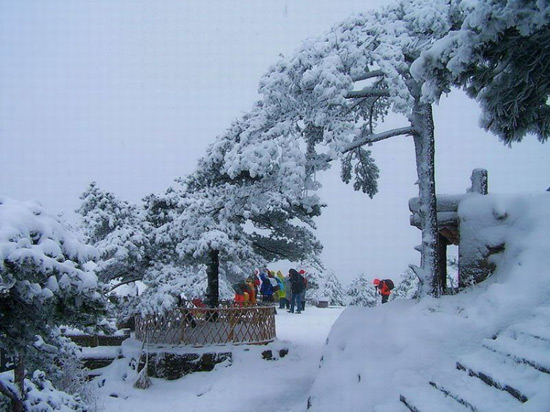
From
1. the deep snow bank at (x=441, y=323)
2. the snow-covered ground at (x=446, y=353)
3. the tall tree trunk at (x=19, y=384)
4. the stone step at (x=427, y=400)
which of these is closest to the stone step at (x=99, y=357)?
the snow-covered ground at (x=446, y=353)

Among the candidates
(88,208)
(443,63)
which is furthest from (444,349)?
(88,208)

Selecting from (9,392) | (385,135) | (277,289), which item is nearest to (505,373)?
(9,392)

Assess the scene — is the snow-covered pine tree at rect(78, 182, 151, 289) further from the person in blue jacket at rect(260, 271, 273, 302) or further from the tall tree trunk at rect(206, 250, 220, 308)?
the person in blue jacket at rect(260, 271, 273, 302)

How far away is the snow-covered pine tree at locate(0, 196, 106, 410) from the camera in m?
4.09

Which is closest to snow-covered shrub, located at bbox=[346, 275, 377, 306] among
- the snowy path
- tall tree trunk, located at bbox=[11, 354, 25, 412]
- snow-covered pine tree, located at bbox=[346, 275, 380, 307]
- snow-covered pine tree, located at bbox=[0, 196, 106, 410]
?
snow-covered pine tree, located at bbox=[346, 275, 380, 307]

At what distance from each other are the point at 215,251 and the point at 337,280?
24.6 meters

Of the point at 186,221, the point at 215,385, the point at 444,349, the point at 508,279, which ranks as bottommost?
the point at 215,385

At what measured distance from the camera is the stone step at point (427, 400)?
5102mm

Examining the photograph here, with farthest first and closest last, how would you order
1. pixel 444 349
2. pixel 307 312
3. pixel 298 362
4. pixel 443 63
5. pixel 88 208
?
pixel 307 312
pixel 88 208
pixel 298 362
pixel 444 349
pixel 443 63

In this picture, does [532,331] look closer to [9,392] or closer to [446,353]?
[446,353]

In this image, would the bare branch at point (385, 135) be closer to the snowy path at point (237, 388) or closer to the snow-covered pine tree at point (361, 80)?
the snow-covered pine tree at point (361, 80)

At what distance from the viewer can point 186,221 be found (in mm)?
13156

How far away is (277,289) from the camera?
21.9 meters

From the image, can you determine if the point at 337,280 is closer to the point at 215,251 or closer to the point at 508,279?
the point at 215,251
